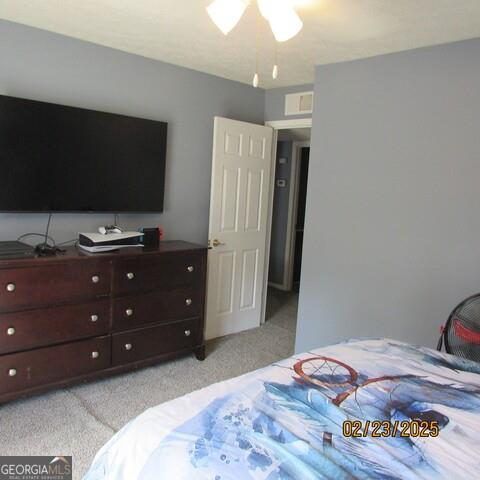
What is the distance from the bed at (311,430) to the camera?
1055 millimetres

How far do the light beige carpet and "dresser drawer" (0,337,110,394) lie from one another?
A: 0.16 m

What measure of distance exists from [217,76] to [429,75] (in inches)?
71.3

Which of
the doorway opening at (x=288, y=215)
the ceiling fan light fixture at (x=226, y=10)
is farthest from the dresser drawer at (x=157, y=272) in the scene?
the doorway opening at (x=288, y=215)

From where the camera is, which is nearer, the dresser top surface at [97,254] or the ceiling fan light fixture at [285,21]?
the ceiling fan light fixture at [285,21]

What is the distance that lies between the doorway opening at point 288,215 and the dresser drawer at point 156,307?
7.35 feet

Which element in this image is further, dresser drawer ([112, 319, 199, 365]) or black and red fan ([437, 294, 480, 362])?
dresser drawer ([112, 319, 199, 365])

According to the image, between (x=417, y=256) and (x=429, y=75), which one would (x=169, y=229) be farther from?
(x=429, y=75)

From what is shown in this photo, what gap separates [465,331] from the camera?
2049mm

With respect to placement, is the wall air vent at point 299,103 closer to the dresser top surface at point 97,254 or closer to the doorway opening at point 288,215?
the doorway opening at point 288,215

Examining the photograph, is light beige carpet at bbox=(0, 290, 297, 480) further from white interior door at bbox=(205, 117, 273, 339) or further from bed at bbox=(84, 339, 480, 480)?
bed at bbox=(84, 339, 480, 480)

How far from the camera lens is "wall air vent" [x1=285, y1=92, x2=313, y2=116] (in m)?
3.84
